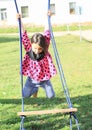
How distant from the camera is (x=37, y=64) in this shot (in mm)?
6258

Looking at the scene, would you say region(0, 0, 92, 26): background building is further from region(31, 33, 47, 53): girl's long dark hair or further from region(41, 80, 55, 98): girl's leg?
region(31, 33, 47, 53): girl's long dark hair

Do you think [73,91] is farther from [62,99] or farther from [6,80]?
[6,80]

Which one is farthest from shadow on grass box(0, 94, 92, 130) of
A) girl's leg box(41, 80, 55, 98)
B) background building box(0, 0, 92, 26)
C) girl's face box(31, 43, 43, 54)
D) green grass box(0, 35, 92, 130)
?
background building box(0, 0, 92, 26)

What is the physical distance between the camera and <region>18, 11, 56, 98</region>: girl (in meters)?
6.04

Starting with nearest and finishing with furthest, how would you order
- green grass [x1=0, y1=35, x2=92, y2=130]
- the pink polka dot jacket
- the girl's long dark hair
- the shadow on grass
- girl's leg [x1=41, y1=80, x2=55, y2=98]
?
the girl's long dark hair, the shadow on grass, green grass [x1=0, y1=35, x2=92, y2=130], the pink polka dot jacket, girl's leg [x1=41, y1=80, x2=55, y2=98]

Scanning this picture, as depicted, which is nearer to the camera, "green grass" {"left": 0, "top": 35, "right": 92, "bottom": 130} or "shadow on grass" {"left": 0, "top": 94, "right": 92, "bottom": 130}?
"shadow on grass" {"left": 0, "top": 94, "right": 92, "bottom": 130}

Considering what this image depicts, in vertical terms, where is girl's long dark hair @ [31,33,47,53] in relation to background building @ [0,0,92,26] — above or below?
above

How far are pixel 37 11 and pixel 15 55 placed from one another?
24467mm

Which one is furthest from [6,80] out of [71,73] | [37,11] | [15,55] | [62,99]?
[37,11]

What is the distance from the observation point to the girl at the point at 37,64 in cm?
604

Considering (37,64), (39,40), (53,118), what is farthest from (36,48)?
(53,118)

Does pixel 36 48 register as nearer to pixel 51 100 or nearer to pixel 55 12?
pixel 51 100

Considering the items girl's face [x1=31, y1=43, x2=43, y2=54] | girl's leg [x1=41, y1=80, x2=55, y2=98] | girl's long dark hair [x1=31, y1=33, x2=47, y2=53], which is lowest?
girl's leg [x1=41, y1=80, x2=55, y2=98]

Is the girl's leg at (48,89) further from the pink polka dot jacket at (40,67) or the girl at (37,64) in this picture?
the pink polka dot jacket at (40,67)
